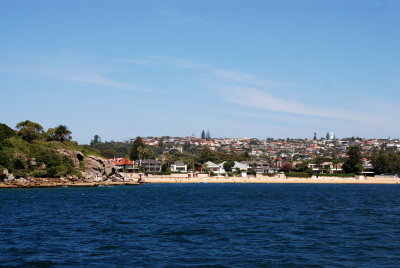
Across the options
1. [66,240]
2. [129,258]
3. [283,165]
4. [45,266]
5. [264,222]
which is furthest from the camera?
[283,165]

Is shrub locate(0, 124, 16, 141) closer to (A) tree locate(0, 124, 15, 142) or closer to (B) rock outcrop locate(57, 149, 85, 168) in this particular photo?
(A) tree locate(0, 124, 15, 142)

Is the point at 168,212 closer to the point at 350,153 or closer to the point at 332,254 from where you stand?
the point at 332,254

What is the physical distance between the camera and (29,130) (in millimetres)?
106938

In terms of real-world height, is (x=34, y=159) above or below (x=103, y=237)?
above

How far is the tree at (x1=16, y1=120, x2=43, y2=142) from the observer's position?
106062 millimetres

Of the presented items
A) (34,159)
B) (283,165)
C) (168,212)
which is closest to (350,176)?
(283,165)

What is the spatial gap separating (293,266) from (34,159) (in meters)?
83.4

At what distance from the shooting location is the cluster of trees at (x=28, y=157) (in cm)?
8981

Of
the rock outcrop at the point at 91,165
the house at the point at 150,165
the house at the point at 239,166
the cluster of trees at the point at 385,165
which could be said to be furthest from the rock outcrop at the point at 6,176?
the cluster of trees at the point at 385,165

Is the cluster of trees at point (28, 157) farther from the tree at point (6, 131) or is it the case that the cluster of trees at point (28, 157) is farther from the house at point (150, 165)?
the house at point (150, 165)

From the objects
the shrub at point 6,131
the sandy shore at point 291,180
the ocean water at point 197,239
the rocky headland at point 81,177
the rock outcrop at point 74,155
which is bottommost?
the ocean water at point 197,239

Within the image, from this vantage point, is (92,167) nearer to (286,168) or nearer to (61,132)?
(61,132)

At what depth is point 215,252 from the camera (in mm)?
22516

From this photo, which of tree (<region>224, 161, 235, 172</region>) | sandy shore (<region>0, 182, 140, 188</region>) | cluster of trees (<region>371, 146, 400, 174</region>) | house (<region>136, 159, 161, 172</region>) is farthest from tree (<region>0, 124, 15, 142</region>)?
cluster of trees (<region>371, 146, 400, 174</region>)
